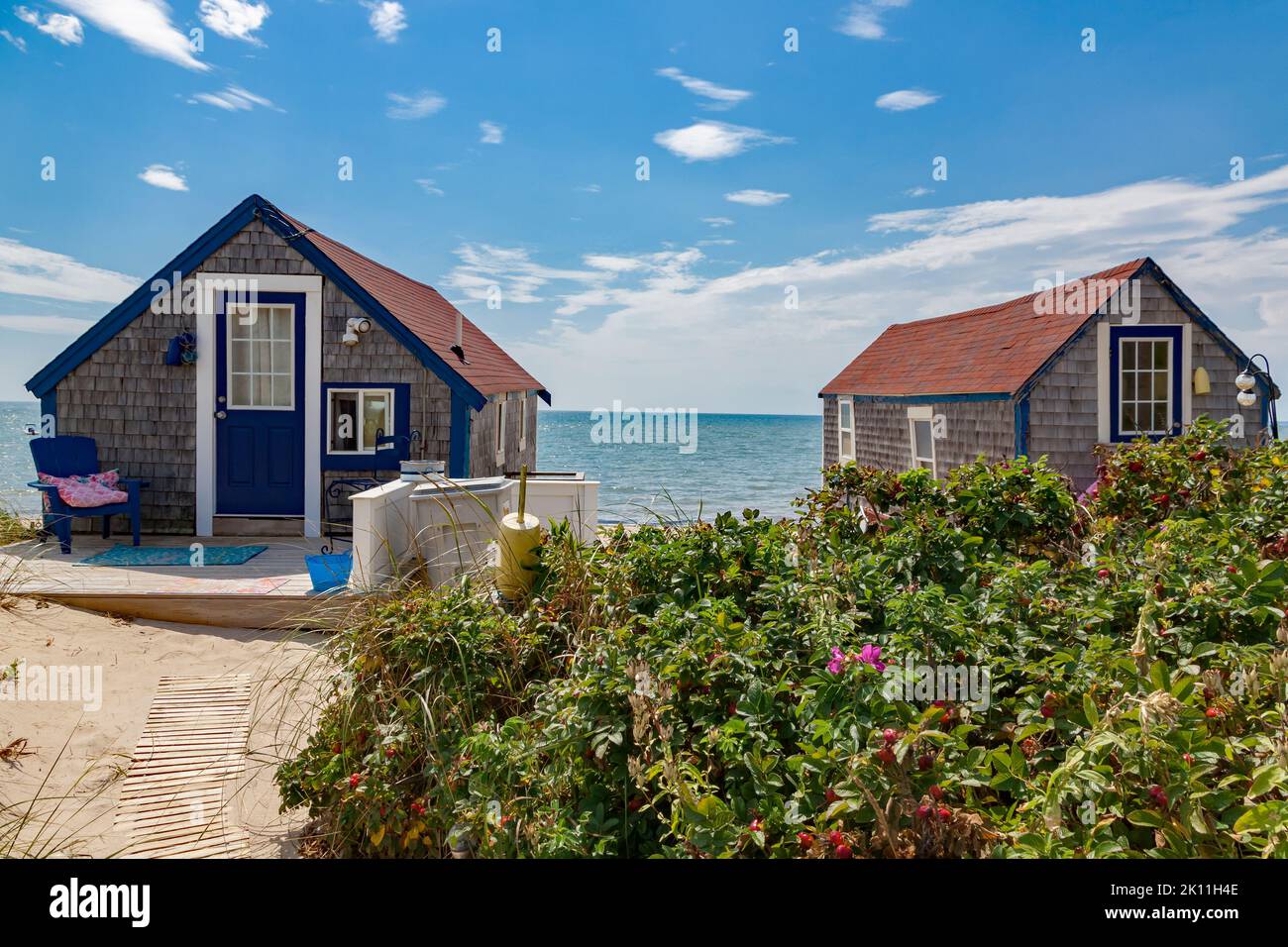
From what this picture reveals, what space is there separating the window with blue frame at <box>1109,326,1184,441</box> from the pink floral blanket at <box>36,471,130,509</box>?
14.0 m

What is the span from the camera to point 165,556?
380 inches

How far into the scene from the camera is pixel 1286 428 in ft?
45.3

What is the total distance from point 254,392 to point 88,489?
7.36ft

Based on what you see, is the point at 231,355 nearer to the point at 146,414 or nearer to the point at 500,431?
the point at 146,414

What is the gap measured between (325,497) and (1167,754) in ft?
34.9

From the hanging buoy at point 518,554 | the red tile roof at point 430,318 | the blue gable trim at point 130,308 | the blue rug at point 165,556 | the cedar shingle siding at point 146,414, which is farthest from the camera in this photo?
the red tile roof at point 430,318

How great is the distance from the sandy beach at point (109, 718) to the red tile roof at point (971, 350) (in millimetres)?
11328

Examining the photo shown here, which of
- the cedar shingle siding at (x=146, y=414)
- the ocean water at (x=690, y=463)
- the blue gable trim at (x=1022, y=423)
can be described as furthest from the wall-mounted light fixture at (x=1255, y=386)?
the cedar shingle siding at (x=146, y=414)

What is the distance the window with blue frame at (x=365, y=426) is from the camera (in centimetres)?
1126

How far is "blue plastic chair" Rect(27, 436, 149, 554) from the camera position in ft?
33.1

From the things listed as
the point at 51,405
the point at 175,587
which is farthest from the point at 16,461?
the point at 175,587

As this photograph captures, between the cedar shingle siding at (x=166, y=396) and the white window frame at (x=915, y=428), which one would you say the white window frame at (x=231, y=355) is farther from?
the white window frame at (x=915, y=428)
